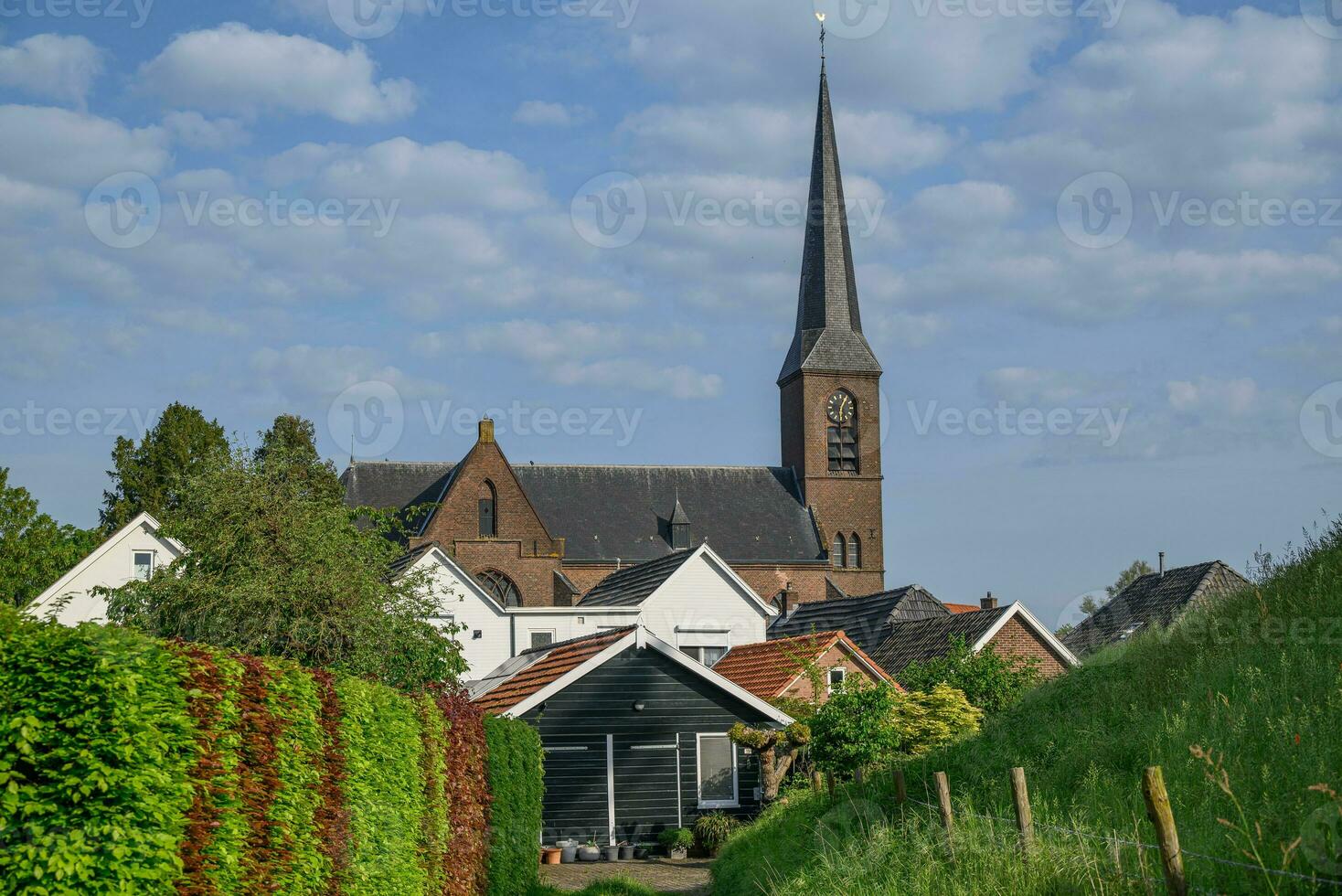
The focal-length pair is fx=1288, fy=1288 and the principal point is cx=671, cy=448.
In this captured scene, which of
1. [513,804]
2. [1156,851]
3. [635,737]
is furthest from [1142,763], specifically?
[635,737]

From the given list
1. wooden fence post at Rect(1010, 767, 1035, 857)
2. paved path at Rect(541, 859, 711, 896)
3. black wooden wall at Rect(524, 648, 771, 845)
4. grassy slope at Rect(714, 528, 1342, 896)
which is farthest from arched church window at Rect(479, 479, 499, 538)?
wooden fence post at Rect(1010, 767, 1035, 857)

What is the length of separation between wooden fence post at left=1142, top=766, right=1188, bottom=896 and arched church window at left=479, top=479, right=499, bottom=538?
168ft

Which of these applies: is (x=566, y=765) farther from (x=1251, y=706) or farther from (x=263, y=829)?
(x=263, y=829)

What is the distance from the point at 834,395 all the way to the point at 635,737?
1680 inches

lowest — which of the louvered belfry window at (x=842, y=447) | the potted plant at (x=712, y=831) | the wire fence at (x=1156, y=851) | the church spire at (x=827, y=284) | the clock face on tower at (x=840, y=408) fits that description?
the potted plant at (x=712, y=831)

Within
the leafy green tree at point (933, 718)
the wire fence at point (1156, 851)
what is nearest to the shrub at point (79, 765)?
the wire fence at point (1156, 851)

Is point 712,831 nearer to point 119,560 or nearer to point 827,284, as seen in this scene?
point 119,560

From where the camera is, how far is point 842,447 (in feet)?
221

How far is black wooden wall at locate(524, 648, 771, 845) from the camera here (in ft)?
86.4

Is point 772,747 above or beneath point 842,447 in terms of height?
beneath

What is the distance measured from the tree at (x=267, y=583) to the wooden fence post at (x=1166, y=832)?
1448 centimetres

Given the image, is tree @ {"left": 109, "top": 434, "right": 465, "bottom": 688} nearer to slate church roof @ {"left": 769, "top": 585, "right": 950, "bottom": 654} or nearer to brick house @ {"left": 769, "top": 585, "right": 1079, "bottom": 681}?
brick house @ {"left": 769, "top": 585, "right": 1079, "bottom": 681}

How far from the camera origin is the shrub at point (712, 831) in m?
25.4

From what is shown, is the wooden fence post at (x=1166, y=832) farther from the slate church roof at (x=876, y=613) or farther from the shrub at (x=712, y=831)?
the slate church roof at (x=876, y=613)
